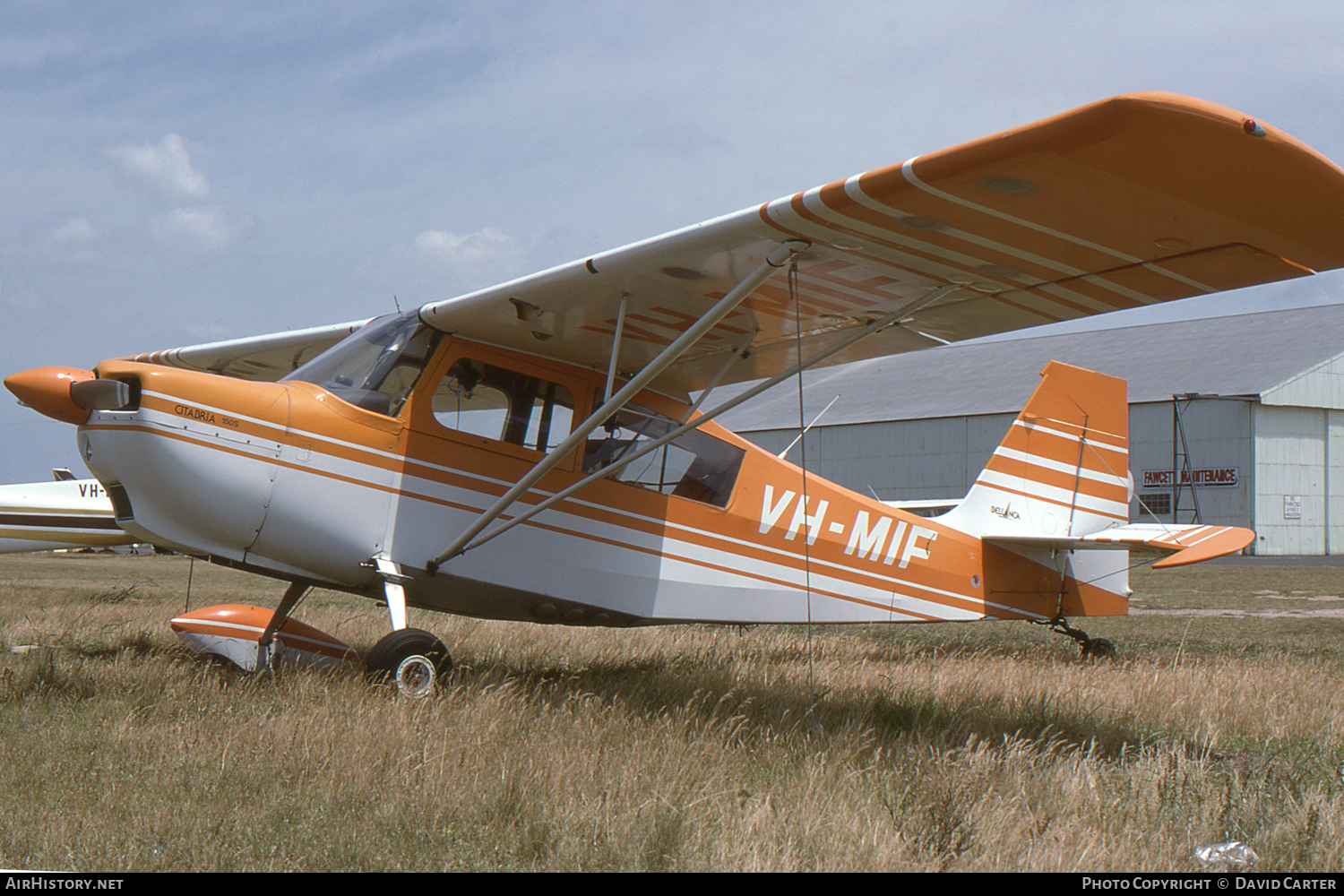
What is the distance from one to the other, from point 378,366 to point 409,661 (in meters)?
1.71

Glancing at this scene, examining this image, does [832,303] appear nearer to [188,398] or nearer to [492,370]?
[492,370]

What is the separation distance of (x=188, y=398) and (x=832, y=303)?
3437 millimetres

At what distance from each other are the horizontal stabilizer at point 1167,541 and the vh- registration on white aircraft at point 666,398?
0.14ft

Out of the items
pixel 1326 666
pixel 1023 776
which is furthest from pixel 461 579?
pixel 1326 666

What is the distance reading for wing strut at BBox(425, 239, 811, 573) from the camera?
15.6 feet

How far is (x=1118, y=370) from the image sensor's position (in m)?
37.7

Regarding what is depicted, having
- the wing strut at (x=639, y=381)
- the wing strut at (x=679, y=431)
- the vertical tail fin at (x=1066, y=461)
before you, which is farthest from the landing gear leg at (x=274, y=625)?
the vertical tail fin at (x=1066, y=461)

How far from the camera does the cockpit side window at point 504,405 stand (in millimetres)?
5938

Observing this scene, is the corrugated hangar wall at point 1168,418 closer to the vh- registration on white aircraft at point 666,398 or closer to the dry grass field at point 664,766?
the dry grass field at point 664,766

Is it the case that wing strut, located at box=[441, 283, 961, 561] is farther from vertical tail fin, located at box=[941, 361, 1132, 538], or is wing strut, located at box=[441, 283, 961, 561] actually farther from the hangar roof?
the hangar roof

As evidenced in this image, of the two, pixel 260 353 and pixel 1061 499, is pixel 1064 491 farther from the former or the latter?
pixel 260 353

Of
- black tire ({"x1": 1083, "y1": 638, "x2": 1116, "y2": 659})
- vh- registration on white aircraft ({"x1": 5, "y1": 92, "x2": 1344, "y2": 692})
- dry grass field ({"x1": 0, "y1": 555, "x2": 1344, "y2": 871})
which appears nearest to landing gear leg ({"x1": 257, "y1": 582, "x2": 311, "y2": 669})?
vh- registration on white aircraft ({"x1": 5, "y1": 92, "x2": 1344, "y2": 692})

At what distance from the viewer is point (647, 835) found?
3020mm

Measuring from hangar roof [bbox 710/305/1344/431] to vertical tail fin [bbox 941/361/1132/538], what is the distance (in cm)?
2828
